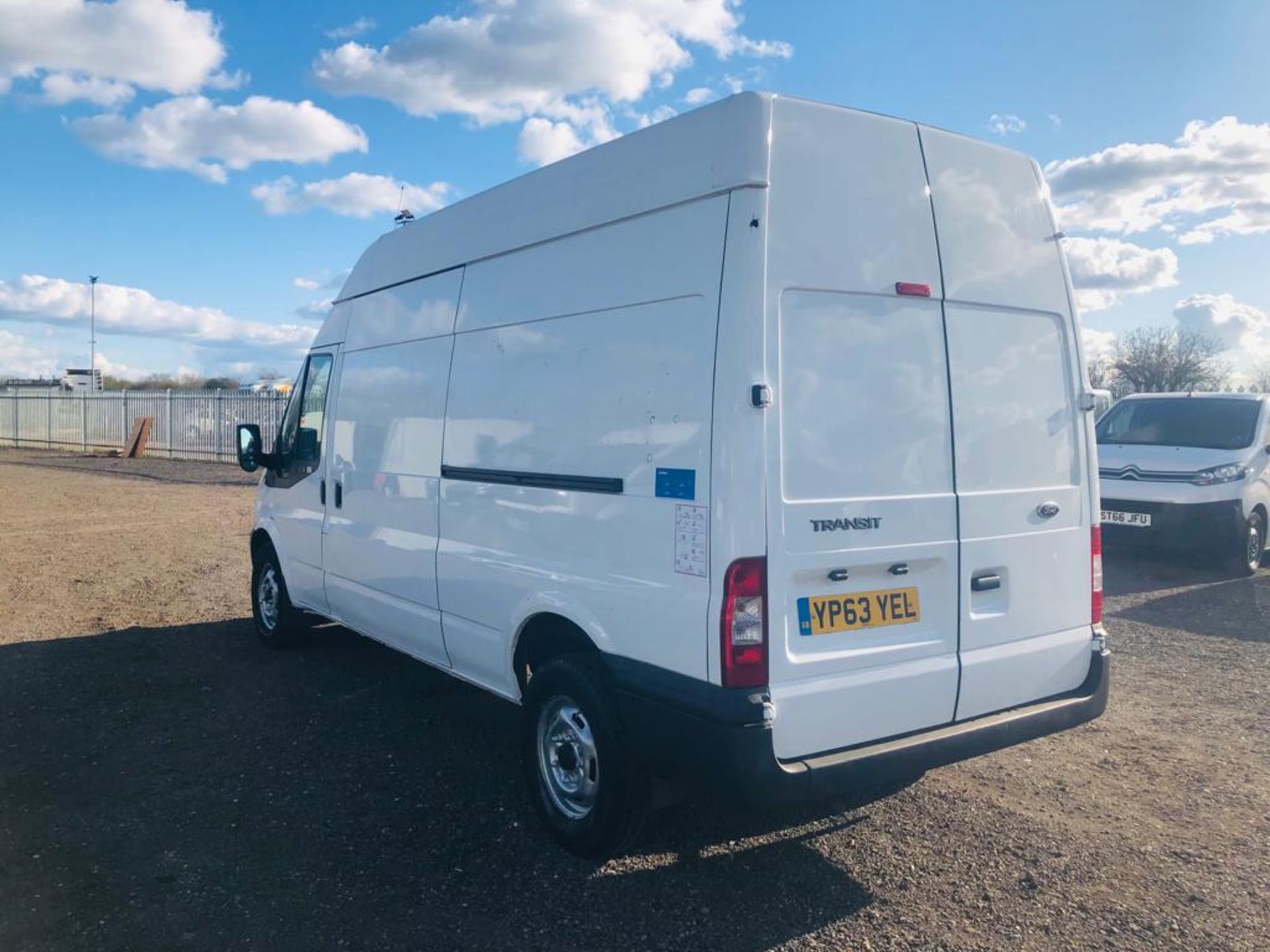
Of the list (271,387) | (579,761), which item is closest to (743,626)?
(579,761)

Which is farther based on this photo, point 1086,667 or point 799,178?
point 1086,667

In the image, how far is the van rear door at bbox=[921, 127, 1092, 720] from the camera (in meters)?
3.85

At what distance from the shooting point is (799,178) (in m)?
3.49

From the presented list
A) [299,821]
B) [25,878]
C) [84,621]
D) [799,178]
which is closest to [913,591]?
[799,178]

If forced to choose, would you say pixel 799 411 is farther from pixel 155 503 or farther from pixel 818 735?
pixel 155 503

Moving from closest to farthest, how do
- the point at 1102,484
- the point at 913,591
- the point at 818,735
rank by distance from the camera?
the point at 818,735, the point at 913,591, the point at 1102,484

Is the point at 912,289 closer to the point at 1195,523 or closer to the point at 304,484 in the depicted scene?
the point at 304,484

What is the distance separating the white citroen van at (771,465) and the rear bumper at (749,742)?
0.04ft

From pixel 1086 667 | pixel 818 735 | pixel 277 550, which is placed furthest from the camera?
pixel 277 550

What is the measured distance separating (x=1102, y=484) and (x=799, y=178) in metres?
7.92

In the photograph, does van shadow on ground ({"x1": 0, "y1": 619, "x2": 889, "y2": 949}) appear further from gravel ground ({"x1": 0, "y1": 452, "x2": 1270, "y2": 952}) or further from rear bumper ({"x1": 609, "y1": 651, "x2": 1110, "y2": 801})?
rear bumper ({"x1": 609, "y1": 651, "x2": 1110, "y2": 801})

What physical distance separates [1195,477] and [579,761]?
8132mm

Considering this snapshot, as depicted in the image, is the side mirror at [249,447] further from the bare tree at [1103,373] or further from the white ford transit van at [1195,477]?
the bare tree at [1103,373]

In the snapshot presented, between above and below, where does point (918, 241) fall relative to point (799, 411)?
above
